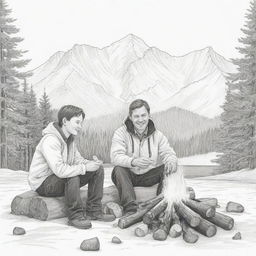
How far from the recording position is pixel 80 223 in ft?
17.3

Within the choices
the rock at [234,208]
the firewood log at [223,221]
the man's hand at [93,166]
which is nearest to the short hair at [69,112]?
the man's hand at [93,166]

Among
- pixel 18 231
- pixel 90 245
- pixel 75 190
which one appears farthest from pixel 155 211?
pixel 18 231

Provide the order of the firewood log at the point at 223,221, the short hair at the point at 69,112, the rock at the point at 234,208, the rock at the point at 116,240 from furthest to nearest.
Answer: the rock at the point at 234,208
the short hair at the point at 69,112
the firewood log at the point at 223,221
the rock at the point at 116,240

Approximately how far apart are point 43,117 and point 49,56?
4646mm

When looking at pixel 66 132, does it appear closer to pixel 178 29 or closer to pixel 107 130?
pixel 178 29

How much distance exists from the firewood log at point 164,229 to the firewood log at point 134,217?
0.35 metres

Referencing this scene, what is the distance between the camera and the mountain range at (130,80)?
81.7 ft

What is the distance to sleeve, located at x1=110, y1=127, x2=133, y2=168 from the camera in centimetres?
587

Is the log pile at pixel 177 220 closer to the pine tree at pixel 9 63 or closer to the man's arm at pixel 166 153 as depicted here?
the man's arm at pixel 166 153

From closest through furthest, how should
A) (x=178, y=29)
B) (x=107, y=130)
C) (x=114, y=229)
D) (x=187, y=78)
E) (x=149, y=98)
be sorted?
(x=114, y=229)
(x=178, y=29)
(x=107, y=130)
(x=149, y=98)
(x=187, y=78)

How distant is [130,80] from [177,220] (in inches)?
932

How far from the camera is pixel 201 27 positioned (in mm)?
19672

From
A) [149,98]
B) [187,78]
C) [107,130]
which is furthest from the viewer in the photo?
[187,78]

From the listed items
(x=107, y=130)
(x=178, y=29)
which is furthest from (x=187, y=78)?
(x=178, y=29)
